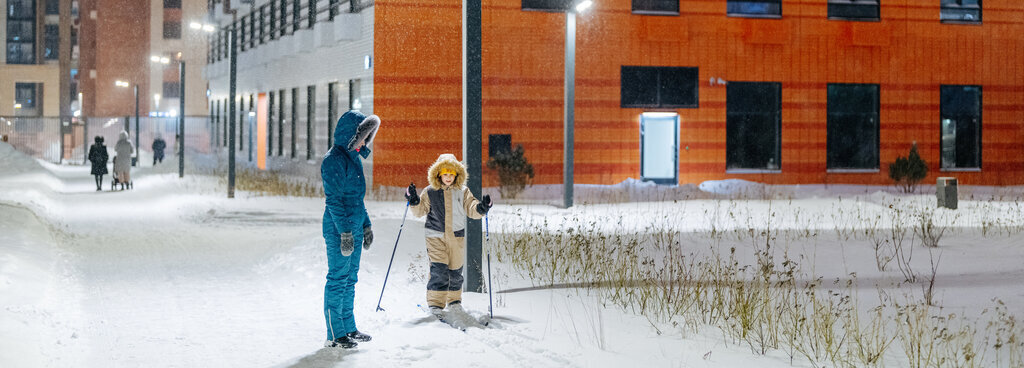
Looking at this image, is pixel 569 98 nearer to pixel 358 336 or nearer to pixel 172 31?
pixel 358 336

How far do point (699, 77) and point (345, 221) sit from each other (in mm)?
23496

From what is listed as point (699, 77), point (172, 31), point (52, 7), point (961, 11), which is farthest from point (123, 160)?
point (52, 7)

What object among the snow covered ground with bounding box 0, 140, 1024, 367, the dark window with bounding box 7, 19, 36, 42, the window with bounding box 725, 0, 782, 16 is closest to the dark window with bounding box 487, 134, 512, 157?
the window with bounding box 725, 0, 782, 16

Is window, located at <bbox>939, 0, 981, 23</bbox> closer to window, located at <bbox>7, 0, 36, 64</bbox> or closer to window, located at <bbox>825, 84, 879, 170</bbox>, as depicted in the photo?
window, located at <bbox>825, 84, 879, 170</bbox>

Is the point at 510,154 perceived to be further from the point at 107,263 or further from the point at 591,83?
the point at 107,263

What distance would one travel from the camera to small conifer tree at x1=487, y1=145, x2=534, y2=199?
81.3 feet

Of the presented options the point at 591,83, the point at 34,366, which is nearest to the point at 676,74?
the point at 591,83

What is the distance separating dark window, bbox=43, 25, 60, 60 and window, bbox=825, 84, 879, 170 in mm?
83401

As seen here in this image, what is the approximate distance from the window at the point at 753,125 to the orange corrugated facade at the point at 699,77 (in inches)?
10.0

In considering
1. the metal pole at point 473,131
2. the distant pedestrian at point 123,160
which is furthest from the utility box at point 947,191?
the distant pedestrian at point 123,160

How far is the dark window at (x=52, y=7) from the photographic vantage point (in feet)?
325

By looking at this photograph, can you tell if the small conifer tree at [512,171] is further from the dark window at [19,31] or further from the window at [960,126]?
the dark window at [19,31]

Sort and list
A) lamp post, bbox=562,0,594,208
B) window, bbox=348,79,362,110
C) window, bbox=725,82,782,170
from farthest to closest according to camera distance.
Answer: window, bbox=725,82,782,170, window, bbox=348,79,362,110, lamp post, bbox=562,0,594,208

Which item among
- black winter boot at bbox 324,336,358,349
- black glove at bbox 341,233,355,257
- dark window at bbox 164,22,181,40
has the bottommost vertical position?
black winter boot at bbox 324,336,358,349
